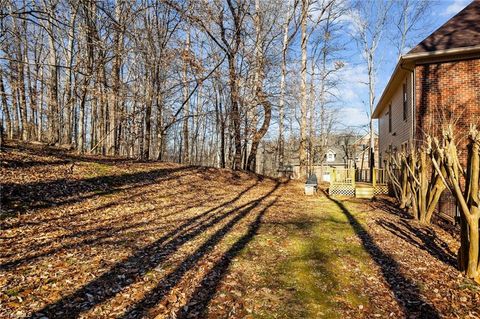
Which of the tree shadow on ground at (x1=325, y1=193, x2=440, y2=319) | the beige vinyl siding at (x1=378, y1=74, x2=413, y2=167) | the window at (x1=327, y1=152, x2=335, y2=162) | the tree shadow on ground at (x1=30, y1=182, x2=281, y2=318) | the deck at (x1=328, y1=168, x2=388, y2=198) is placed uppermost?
the beige vinyl siding at (x1=378, y1=74, x2=413, y2=167)

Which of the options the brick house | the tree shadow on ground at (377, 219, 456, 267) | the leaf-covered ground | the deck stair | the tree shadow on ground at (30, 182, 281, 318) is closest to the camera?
the tree shadow on ground at (30, 182, 281, 318)

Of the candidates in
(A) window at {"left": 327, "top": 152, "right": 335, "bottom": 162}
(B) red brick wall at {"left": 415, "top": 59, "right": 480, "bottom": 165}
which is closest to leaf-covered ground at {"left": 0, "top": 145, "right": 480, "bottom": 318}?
(B) red brick wall at {"left": 415, "top": 59, "right": 480, "bottom": 165}

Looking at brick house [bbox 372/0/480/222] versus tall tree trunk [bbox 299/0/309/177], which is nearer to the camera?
brick house [bbox 372/0/480/222]

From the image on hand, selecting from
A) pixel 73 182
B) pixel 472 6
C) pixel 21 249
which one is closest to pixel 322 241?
pixel 21 249

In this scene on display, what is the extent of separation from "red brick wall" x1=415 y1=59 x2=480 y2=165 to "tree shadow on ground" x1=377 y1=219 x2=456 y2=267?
16.1 feet

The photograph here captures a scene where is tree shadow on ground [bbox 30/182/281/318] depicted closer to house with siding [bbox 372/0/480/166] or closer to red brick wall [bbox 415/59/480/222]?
house with siding [bbox 372/0/480/166]

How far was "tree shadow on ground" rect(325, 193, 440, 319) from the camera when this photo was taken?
14.1ft

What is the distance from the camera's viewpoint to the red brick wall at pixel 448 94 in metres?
12.2

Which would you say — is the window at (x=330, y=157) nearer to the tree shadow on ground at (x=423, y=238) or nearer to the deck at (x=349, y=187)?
the deck at (x=349, y=187)

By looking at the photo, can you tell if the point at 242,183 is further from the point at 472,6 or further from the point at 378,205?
the point at 472,6

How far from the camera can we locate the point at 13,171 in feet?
28.3

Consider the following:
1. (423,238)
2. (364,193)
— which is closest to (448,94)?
(364,193)

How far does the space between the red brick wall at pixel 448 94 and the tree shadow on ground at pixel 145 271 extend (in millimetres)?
9086

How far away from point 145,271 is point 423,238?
632cm
